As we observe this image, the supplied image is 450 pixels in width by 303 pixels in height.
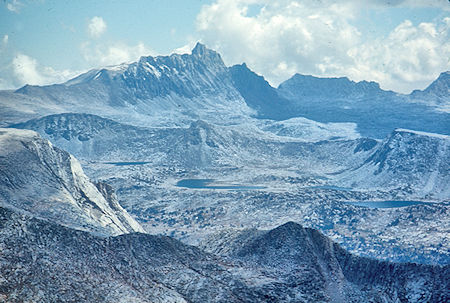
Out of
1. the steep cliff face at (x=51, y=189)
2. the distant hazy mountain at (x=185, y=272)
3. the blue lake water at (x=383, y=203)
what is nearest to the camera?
the distant hazy mountain at (x=185, y=272)

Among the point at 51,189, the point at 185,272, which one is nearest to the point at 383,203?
the point at 51,189

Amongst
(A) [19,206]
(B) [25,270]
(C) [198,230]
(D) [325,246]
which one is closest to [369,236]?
(C) [198,230]

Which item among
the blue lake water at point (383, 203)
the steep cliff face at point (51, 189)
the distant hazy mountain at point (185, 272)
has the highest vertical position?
the steep cliff face at point (51, 189)

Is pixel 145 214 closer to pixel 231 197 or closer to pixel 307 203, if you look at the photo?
pixel 231 197

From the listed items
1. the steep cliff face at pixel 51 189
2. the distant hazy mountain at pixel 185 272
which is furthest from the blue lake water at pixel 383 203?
the distant hazy mountain at pixel 185 272

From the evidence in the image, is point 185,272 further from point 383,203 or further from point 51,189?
point 383,203

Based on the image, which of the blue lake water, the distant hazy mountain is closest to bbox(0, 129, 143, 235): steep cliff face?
the distant hazy mountain

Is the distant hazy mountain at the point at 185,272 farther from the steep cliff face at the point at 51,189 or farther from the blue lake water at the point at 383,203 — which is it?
the blue lake water at the point at 383,203
